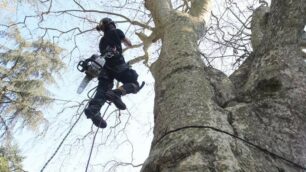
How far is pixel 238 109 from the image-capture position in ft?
8.01

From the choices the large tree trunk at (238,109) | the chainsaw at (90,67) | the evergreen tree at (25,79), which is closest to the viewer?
the large tree trunk at (238,109)

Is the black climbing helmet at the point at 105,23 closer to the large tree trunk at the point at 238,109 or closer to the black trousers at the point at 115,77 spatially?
the black trousers at the point at 115,77

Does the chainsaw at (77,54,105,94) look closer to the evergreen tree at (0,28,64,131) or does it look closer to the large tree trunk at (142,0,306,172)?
the large tree trunk at (142,0,306,172)

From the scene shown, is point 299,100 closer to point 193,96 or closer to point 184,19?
point 193,96

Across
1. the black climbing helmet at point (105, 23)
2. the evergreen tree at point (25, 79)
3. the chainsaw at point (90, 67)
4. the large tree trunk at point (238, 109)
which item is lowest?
the large tree trunk at point (238, 109)

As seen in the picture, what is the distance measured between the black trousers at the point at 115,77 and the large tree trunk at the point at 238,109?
0.92 meters

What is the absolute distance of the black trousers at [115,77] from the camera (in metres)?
4.01

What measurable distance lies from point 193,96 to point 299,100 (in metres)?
0.70

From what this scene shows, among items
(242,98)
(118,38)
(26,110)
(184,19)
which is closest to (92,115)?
(118,38)

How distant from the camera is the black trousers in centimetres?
401

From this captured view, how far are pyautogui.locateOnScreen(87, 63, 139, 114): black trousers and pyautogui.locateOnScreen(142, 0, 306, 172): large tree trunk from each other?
0.92 m

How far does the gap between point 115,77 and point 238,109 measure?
216cm

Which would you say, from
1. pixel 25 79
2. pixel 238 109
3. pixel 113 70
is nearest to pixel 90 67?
pixel 113 70

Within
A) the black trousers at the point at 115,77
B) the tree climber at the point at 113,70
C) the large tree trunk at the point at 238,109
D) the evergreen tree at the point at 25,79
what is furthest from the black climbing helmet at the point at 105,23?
the evergreen tree at the point at 25,79
